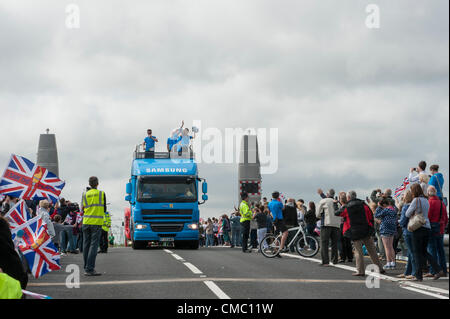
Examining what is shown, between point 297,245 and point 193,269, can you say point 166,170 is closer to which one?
point 297,245

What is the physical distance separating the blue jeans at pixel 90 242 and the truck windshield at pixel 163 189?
1089 cm

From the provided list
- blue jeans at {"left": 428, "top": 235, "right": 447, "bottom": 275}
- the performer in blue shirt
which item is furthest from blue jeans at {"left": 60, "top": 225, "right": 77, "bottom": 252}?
blue jeans at {"left": 428, "top": 235, "right": 447, "bottom": 275}

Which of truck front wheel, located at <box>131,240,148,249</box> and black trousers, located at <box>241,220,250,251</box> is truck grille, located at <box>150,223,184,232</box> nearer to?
truck front wheel, located at <box>131,240,148,249</box>

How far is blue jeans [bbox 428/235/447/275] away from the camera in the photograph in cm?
1511

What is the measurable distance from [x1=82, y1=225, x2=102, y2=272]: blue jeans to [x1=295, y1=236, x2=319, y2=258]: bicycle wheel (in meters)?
7.90

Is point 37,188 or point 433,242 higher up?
point 37,188

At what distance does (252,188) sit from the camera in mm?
45375

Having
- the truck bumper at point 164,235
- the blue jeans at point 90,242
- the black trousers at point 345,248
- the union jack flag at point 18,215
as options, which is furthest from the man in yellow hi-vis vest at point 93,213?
the truck bumper at point 164,235

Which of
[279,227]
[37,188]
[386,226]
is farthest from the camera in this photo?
[279,227]

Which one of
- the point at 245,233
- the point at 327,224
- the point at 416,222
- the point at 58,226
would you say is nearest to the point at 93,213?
the point at 327,224
